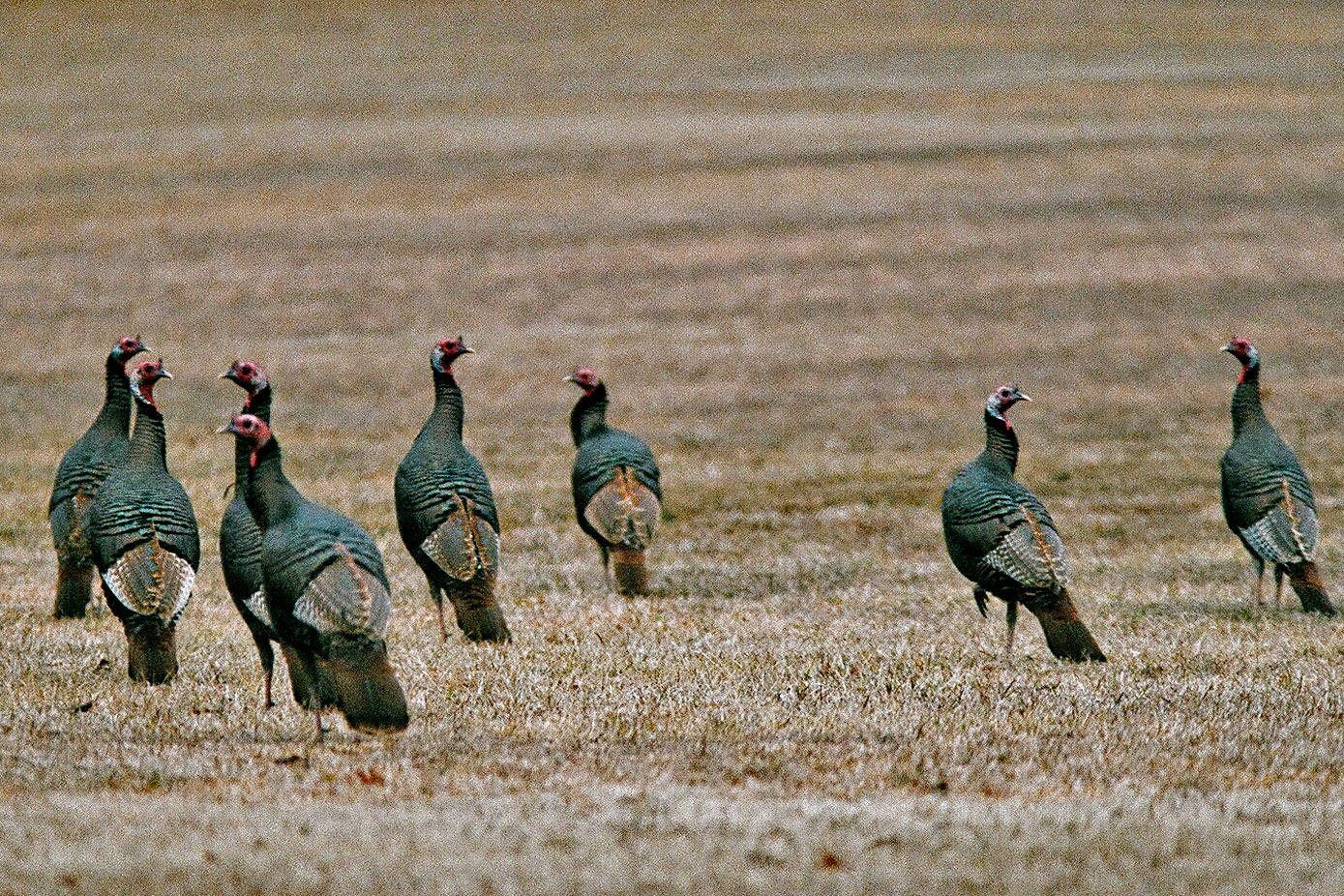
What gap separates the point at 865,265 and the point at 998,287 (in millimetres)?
3487

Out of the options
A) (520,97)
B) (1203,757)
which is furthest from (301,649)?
(520,97)

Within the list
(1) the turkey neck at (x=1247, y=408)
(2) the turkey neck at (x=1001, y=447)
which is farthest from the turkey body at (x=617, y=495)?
(1) the turkey neck at (x=1247, y=408)

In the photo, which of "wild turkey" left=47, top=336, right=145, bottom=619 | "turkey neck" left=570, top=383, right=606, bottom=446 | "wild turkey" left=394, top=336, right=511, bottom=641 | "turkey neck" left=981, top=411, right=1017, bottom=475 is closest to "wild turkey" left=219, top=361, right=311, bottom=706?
"wild turkey" left=394, top=336, right=511, bottom=641

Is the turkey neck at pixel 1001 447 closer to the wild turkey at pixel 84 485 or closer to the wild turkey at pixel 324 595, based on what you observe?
the wild turkey at pixel 324 595

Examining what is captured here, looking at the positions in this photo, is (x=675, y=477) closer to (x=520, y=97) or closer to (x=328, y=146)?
(x=328, y=146)

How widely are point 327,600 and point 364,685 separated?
23.7 inches

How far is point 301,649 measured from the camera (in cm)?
1060

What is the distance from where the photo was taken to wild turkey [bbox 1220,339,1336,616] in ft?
54.4

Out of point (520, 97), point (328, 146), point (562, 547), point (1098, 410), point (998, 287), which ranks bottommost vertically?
point (562, 547)

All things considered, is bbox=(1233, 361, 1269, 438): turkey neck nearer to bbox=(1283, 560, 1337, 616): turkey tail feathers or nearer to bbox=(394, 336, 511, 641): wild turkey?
bbox=(1283, 560, 1337, 616): turkey tail feathers

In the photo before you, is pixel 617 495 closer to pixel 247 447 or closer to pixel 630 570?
pixel 630 570

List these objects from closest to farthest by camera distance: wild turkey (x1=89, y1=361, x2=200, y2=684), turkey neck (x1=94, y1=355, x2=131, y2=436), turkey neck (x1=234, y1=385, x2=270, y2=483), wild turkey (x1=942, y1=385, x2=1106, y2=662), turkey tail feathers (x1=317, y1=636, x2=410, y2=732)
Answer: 1. turkey tail feathers (x1=317, y1=636, x2=410, y2=732)
2. turkey neck (x1=234, y1=385, x2=270, y2=483)
3. wild turkey (x1=89, y1=361, x2=200, y2=684)
4. wild turkey (x1=942, y1=385, x2=1106, y2=662)
5. turkey neck (x1=94, y1=355, x2=131, y2=436)

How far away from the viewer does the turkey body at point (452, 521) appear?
14539 millimetres

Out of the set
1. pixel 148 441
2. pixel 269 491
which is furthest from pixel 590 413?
pixel 269 491
